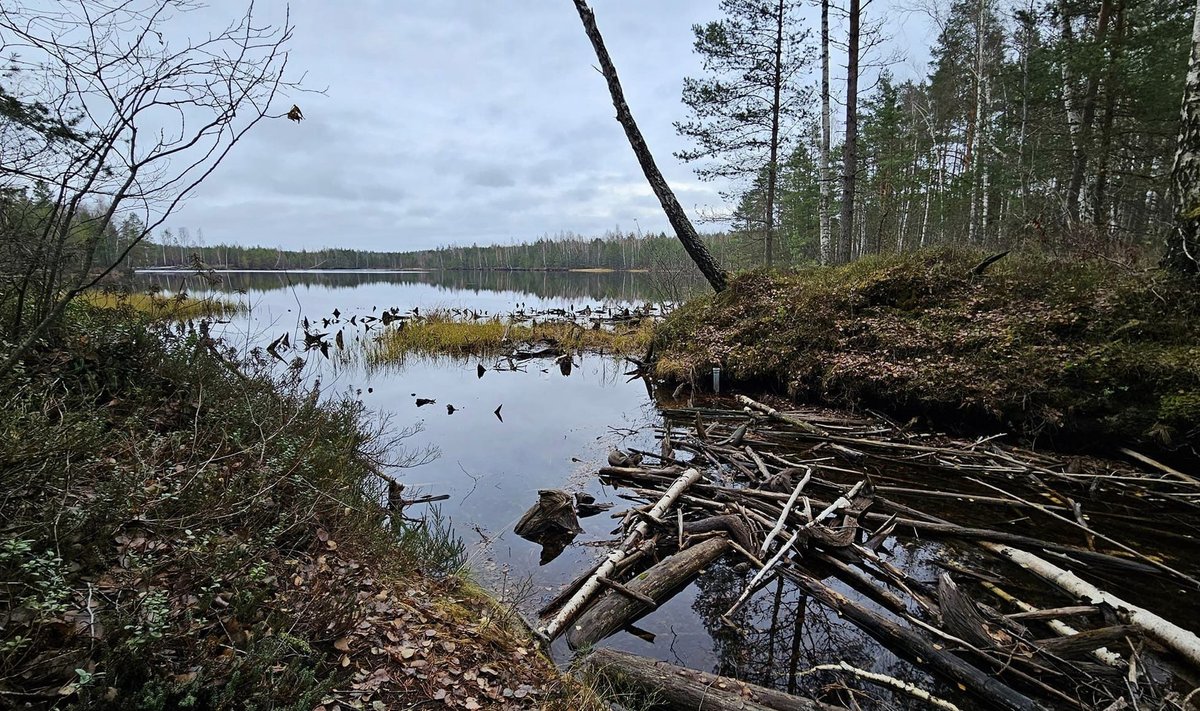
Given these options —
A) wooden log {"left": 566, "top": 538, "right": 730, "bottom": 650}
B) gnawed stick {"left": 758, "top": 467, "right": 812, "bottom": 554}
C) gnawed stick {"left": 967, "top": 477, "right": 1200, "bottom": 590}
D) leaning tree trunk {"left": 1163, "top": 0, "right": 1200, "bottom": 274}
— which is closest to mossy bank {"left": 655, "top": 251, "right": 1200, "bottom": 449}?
leaning tree trunk {"left": 1163, "top": 0, "right": 1200, "bottom": 274}

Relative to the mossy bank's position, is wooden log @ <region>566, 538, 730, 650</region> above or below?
below

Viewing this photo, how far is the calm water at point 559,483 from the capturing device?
11.2 feet

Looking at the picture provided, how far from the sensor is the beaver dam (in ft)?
9.25

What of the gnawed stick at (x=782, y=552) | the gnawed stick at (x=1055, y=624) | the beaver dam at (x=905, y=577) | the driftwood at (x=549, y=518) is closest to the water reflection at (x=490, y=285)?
the driftwood at (x=549, y=518)

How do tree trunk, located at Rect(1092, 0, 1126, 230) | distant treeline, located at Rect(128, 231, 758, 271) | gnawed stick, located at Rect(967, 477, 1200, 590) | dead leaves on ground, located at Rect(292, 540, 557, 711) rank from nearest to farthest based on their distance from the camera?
1. dead leaves on ground, located at Rect(292, 540, 557, 711)
2. gnawed stick, located at Rect(967, 477, 1200, 590)
3. tree trunk, located at Rect(1092, 0, 1126, 230)
4. distant treeline, located at Rect(128, 231, 758, 271)

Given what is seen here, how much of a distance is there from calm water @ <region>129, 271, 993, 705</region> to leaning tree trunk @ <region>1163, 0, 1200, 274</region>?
19.0 feet

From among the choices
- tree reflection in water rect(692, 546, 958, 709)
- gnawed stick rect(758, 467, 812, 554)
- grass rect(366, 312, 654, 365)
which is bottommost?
tree reflection in water rect(692, 546, 958, 709)

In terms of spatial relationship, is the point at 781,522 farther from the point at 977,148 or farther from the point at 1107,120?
the point at 977,148

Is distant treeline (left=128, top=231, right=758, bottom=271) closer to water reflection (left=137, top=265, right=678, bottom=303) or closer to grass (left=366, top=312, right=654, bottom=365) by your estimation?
water reflection (left=137, top=265, right=678, bottom=303)

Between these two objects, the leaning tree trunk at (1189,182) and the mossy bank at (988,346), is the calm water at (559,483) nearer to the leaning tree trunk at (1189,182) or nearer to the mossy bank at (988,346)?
the mossy bank at (988,346)

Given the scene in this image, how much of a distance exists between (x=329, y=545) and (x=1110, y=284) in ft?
32.6

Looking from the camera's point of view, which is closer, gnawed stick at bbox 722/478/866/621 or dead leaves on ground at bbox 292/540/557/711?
dead leaves on ground at bbox 292/540/557/711

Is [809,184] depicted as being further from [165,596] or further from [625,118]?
[165,596]

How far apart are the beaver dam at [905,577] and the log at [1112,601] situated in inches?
0.4
